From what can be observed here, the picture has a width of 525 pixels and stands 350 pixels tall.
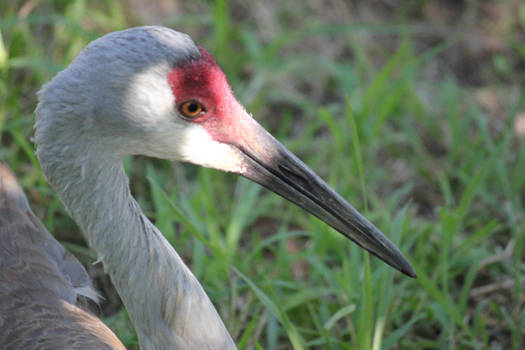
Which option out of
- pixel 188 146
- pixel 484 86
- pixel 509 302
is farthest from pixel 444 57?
pixel 188 146

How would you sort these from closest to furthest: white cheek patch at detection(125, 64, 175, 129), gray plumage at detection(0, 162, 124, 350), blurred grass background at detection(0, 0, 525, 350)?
white cheek patch at detection(125, 64, 175, 129) < gray plumage at detection(0, 162, 124, 350) < blurred grass background at detection(0, 0, 525, 350)

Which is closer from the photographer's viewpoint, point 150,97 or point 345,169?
point 150,97

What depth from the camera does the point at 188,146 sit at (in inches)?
79.5

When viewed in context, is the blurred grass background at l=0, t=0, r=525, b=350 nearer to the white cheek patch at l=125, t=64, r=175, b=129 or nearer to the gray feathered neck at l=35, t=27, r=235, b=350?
the gray feathered neck at l=35, t=27, r=235, b=350

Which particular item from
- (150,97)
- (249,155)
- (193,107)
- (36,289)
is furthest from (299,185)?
(36,289)

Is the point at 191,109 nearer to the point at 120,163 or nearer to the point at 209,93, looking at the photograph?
the point at 209,93

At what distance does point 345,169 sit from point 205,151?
1.66 m

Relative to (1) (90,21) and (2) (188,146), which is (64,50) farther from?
(2) (188,146)

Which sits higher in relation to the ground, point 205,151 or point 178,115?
point 178,115

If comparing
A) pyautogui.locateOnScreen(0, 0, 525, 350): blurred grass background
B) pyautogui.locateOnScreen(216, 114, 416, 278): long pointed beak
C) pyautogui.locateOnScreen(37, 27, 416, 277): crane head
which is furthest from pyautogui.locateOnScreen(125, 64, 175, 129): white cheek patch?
pyautogui.locateOnScreen(0, 0, 525, 350): blurred grass background

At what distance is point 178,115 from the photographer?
195cm

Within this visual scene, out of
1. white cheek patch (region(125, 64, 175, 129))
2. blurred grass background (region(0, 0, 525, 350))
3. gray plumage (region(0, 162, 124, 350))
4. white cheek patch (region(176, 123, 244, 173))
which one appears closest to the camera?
white cheek patch (region(125, 64, 175, 129))

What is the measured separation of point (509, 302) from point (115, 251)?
1773 millimetres

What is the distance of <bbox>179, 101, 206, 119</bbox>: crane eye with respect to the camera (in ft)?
6.35
